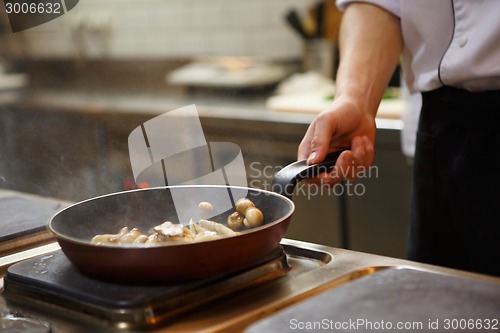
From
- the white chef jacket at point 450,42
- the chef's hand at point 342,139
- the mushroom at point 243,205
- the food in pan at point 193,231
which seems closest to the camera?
the food in pan at point 193,231

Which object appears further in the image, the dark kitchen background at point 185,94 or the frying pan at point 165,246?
the dark kitchen background at point 185,94

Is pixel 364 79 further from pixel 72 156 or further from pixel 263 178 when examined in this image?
pixel 72 156

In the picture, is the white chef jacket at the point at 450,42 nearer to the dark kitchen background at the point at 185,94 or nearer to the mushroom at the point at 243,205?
the dark kitchen background at the point at 185,94

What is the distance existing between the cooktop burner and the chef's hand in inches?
8.4

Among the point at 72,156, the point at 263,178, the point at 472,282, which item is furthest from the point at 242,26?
the point at 472,282

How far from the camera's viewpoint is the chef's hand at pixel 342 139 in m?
1.07

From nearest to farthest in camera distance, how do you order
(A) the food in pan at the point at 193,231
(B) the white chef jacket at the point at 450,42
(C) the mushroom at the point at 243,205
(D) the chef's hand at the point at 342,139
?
(A) the food in pan at the point at 193,231
(C) the mushroom at the point at 243,205
(D) the chef's hand at the point at 342,139
(B) the white chef jacket at the point at 450,42

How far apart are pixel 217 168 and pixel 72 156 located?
238 mm

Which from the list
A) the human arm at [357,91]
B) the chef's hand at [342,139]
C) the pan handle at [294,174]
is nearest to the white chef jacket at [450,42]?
the human arm at [357,91]

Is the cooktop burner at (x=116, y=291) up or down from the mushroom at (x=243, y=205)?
down

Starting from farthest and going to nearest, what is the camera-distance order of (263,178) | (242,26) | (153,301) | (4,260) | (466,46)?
(242,26)
(263,178)
(466,46)
(4,260)
(153,301)

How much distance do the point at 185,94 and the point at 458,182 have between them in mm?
1808

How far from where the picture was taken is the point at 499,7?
1.19 metres

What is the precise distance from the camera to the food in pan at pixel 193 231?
2.74 ft
